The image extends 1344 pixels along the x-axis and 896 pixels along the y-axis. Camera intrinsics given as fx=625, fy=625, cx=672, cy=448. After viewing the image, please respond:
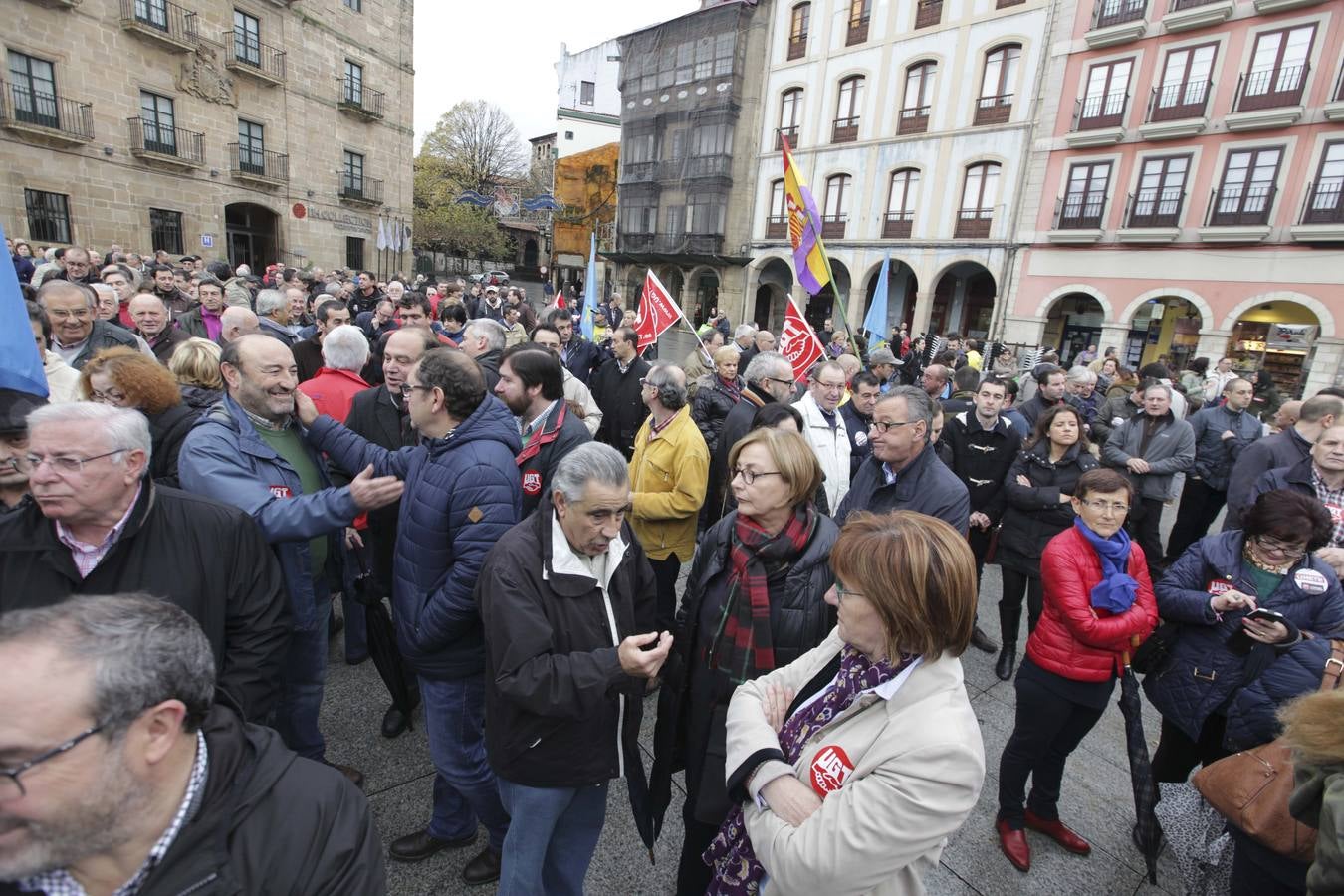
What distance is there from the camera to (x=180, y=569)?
6.56 ft

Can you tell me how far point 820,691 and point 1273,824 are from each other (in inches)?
52.6

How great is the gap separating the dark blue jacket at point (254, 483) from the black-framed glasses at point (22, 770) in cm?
147

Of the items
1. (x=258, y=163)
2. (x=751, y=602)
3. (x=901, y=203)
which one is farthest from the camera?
Answer: (x=901, y=203)

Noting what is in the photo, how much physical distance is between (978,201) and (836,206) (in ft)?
18.5

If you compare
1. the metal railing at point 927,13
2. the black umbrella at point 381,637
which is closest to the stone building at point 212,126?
the metal railing at point 927,13

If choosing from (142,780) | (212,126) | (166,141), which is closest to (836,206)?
(212,126)

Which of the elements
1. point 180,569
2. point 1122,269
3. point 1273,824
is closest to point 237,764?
point 180,569

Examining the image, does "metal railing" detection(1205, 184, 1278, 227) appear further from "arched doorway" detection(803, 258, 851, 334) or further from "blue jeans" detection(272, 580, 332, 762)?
"blue jeans" detection(272, 580, 332, 762)

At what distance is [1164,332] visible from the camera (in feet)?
67.2

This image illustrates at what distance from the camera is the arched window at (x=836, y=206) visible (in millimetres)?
25516

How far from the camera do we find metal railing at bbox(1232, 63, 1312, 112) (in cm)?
1631

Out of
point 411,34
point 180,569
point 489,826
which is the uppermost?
point 411,34

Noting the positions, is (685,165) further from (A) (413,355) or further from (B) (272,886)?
(B) (272,886)

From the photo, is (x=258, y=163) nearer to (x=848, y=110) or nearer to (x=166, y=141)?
(x=166, y=141)
